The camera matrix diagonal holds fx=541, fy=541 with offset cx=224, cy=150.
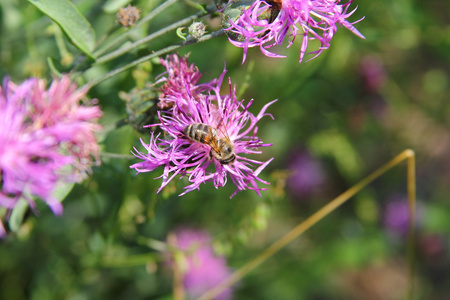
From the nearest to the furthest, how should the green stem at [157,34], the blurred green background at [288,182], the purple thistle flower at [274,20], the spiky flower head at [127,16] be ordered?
the purple thistle flower at [274,20], the green stem at [157,34], the spiky flower head at [127,16], the blurred green background at [288,182]

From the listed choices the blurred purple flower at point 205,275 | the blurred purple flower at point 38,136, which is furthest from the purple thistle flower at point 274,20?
the blurred purple flower at point 205,275

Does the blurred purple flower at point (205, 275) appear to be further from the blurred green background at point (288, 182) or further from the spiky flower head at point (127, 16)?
the spiky flower head at point (127, 16)

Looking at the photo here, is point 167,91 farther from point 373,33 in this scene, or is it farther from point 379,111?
point 379,111

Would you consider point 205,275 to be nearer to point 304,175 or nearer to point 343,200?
point 304,175

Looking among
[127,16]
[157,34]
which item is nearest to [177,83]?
[157,34]

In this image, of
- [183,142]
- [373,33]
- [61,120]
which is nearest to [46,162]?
[61,120]
